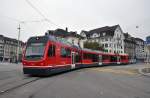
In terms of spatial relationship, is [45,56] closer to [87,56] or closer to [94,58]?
[87,56]

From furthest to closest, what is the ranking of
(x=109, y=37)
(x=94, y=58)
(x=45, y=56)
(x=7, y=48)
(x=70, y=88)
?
(x=7, y=48) < (x=109, y=37) < (x=94, y=58) < (x=45, y=56) < (x=70, y=88)

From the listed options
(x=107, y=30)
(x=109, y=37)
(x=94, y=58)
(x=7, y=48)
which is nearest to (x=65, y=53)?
(x=94, y=58)

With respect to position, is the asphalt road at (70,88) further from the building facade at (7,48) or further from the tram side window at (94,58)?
the building facade at (7,48)

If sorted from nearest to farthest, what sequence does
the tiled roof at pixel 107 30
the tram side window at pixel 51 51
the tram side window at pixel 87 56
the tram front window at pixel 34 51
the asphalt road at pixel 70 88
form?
the asphalt road at pixel 70 88 → the tram front window at pixel 34 51 → the tram side window at pixel 51 51 → the tram side window at pixel 87 56 → the tiled roof at pixel 107 30

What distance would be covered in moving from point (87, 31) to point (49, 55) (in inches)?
3695

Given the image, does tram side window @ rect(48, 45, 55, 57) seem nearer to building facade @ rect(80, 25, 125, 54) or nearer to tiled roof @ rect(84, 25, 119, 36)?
building facade @ rect(80, 25, 125, 54)

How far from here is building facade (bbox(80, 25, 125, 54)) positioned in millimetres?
94312

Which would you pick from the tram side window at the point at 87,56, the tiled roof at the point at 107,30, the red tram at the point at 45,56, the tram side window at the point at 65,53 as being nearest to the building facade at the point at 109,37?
the tiled roof at the point at 107,30

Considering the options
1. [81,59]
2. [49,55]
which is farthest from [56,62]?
[81,59]

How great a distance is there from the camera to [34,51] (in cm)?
1662

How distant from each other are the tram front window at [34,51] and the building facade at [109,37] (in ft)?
249

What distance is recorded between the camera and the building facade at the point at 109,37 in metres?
94.3

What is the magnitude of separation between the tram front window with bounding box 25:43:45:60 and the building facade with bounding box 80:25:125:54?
75.9 meters

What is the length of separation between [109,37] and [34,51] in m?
80.2
